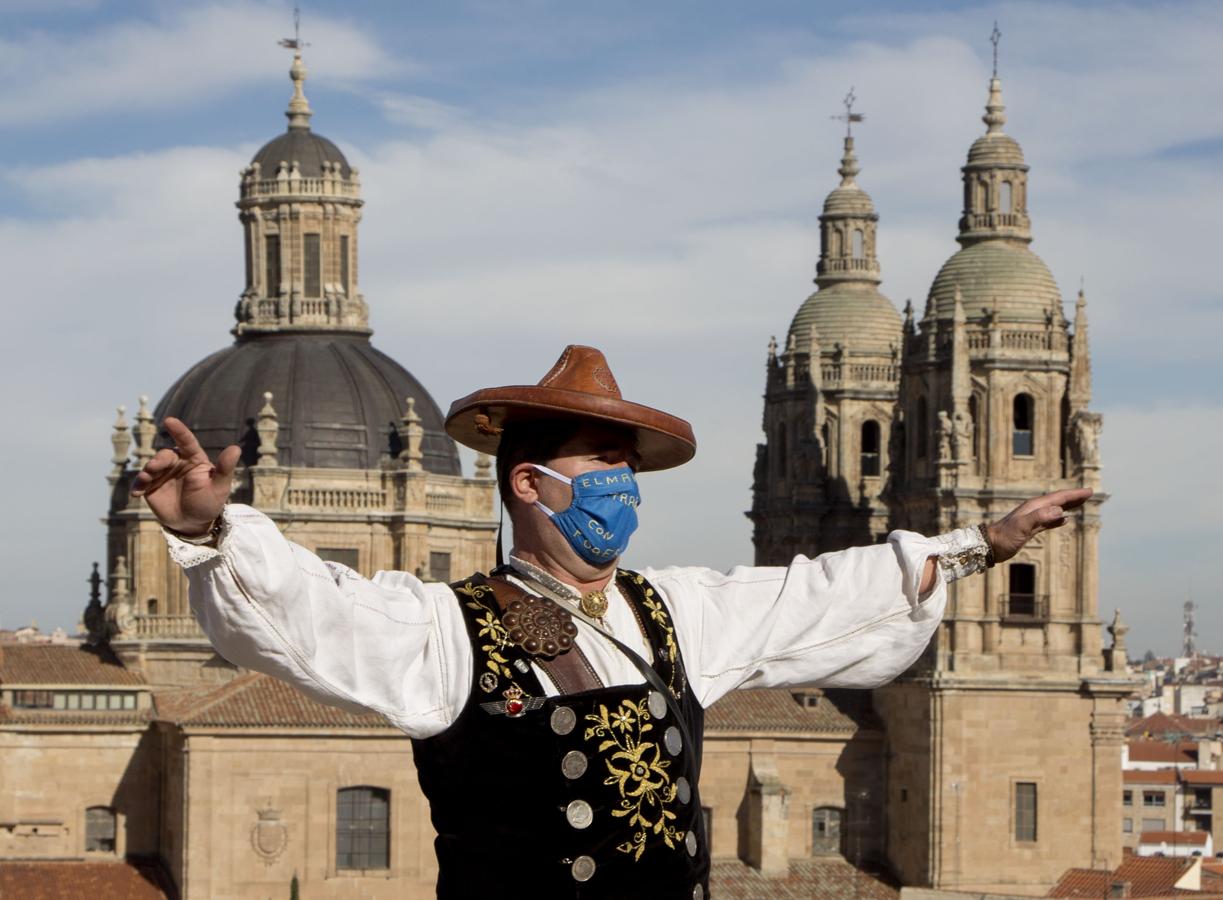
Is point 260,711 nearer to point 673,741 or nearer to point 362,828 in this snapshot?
point 362,828

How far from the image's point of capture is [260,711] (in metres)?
50.5

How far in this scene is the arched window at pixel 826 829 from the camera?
54.2 metres

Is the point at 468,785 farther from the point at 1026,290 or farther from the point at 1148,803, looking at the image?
the point at 1148,803

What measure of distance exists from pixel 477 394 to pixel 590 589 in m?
0.56

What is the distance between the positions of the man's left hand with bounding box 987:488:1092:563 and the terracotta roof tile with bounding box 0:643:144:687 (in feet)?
157

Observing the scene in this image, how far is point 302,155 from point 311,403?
597 centimetres

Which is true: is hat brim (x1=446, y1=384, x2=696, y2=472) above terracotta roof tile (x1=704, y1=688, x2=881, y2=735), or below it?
above

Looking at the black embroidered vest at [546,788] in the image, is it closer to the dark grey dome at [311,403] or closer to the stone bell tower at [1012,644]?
the stone bell tower at [1012,644]

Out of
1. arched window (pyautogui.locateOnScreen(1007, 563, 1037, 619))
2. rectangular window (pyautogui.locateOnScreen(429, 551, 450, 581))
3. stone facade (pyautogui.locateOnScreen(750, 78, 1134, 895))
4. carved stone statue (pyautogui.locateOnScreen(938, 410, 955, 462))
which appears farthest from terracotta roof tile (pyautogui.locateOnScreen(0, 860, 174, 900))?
arched window (pyautogui.locateOnScreen(1007, 563, 1037, 619))

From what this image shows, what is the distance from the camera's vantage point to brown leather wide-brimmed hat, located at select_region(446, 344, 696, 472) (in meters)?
6.47

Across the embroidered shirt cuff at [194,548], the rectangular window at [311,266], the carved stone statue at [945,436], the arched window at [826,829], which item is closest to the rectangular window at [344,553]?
the rectangular window at [311,266]

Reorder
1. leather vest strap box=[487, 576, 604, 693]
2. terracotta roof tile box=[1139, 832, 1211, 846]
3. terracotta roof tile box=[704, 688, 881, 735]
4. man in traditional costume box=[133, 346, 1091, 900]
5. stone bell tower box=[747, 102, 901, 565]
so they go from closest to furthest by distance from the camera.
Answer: man in traditional costume box=[133, 346, 1091, 900] < leather vest strap box=[487, 576, 604, 693] < terracotta roof tile box=[704, 688, 881, 735] < stone bell tower box=[747, 102, 901, 565] < terracotta roof tile box=[1139, 832, 1211, 846]

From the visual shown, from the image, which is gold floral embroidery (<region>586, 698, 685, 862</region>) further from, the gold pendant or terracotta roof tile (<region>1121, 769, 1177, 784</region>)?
terracotta roof tile (<region>1121, 769, 1177, 784</region>)

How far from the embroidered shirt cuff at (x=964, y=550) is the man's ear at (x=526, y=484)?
3.39ft
